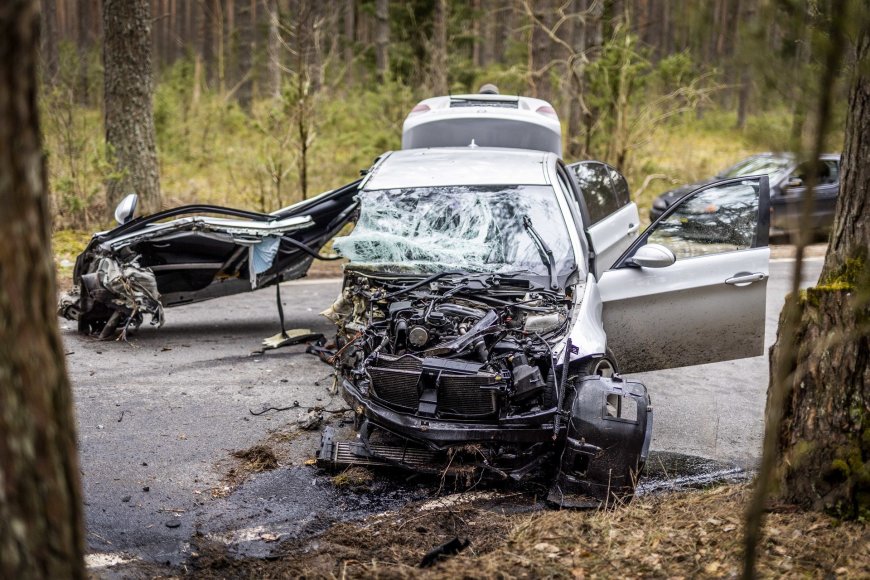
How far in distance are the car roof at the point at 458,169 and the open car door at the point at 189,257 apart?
69cm

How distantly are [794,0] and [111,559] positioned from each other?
13.0 ft

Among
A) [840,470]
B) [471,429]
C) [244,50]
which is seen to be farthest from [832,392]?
[244,50]

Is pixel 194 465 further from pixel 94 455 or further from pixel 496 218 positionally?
pixel 496 218

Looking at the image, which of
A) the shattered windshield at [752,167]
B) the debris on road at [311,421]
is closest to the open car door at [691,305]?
the debris on road at [311,421]

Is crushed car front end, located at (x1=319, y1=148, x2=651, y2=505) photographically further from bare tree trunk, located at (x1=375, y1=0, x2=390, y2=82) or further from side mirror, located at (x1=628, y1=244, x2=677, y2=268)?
bare tree trunk, located at (x1=375, y1=0, x2=390, y2=82)

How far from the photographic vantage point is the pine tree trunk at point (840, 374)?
3.84 meters

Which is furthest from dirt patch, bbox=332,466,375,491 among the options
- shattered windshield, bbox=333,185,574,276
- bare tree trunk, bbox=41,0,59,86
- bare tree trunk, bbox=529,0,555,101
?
bare tree trunk, bbox=529,0,555,101

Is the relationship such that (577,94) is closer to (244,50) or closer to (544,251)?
(544,251)

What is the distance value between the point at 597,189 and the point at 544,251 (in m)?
2.72

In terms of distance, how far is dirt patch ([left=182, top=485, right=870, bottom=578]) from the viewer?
144 inches

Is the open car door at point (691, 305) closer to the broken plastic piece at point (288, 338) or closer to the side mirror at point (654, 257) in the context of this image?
the side mirror at point (654, 257)

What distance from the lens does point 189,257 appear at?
7.91m

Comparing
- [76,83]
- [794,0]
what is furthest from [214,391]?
[76,83]

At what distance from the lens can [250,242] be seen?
7.72m
